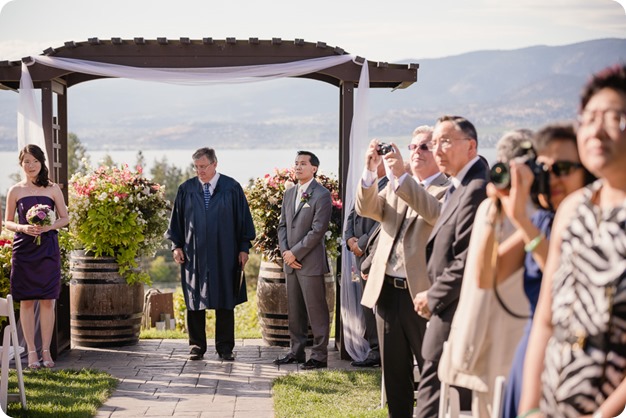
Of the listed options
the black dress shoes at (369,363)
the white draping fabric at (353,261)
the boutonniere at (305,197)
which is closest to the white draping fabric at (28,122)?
the boutonniere at (305,197)

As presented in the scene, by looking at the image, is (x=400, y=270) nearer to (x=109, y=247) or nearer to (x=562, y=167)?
(x=562, y=167)

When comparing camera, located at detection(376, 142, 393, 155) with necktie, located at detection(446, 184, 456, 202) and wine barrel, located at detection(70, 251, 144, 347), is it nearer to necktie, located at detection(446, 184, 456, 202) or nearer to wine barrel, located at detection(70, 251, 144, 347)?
necktie, located at detection(446, 184, 456, 202)

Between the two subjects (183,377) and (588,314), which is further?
(183,377)

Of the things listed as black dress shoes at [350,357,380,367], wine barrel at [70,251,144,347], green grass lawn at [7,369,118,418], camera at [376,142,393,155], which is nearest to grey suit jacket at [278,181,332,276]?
black dress shoes at [350,357,380,367]

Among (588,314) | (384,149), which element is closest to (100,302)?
(384,149)

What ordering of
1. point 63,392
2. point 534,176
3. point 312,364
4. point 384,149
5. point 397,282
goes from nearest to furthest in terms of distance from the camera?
point 534,176 → point 384,149 → point 397,282 → point 63,392 → point 312,364

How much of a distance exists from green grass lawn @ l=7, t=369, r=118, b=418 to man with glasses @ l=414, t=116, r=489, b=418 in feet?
9.70

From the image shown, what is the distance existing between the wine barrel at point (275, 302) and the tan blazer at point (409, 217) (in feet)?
11.0

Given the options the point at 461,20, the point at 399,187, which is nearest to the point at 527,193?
the point at 399,187

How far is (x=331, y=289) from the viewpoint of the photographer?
879 centimetres

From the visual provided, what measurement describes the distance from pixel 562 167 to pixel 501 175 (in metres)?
0.20

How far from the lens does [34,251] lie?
7.72 meters

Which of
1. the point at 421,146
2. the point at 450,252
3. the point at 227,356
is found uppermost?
the point at 421,146

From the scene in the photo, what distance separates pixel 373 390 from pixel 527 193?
432cm
